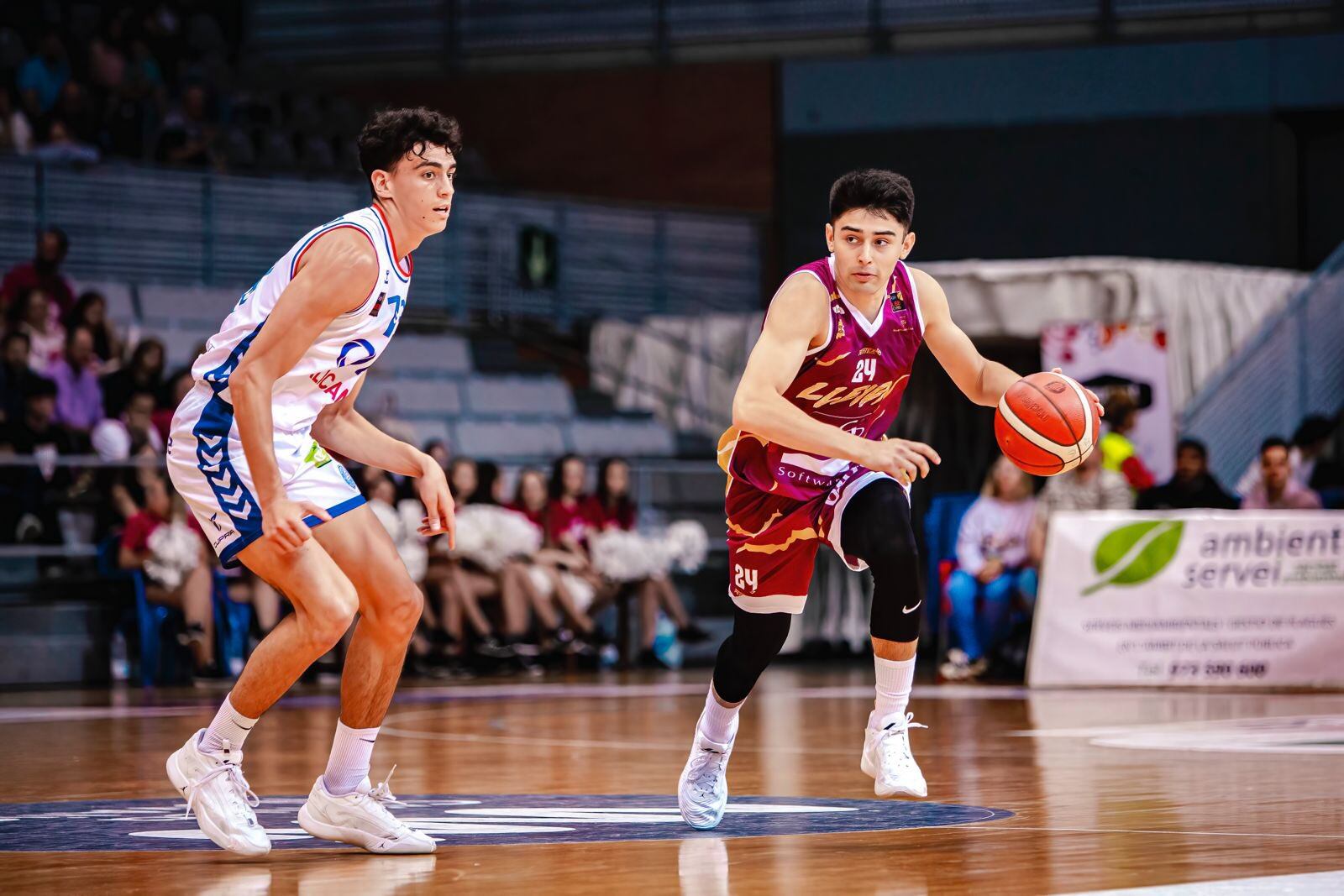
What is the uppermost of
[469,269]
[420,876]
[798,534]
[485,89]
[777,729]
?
[485,89]

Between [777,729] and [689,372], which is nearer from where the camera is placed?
[777,729]

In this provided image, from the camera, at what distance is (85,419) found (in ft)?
44.0

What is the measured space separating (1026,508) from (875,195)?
7.56 metres

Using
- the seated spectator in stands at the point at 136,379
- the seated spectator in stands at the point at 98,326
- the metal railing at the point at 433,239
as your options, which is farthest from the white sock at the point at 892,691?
the metal railing at the point at 433,239

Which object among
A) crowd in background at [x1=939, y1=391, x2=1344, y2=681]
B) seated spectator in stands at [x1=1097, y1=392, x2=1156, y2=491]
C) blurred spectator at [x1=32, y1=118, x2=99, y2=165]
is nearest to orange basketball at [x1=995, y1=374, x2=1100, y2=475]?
crowd in background at [x1=939, y1=391, x2=1344, y2=681]

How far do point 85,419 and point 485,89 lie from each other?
823 cm

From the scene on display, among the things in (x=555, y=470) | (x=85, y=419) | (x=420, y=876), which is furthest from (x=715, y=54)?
(x=420, y=876)

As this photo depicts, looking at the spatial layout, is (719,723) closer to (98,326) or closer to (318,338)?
(318,338)

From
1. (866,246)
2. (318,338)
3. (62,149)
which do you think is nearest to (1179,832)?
(866,246)

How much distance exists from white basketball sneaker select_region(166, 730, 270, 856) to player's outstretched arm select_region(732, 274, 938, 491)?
5.11 feet

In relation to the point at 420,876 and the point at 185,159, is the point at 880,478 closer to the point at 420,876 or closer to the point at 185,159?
the point at 420,876

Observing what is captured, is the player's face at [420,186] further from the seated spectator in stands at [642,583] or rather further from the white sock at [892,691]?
the seated spectator in stands at [642,583]

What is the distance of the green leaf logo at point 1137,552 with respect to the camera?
11516 mm

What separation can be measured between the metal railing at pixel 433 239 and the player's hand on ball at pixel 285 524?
12.2 meters
